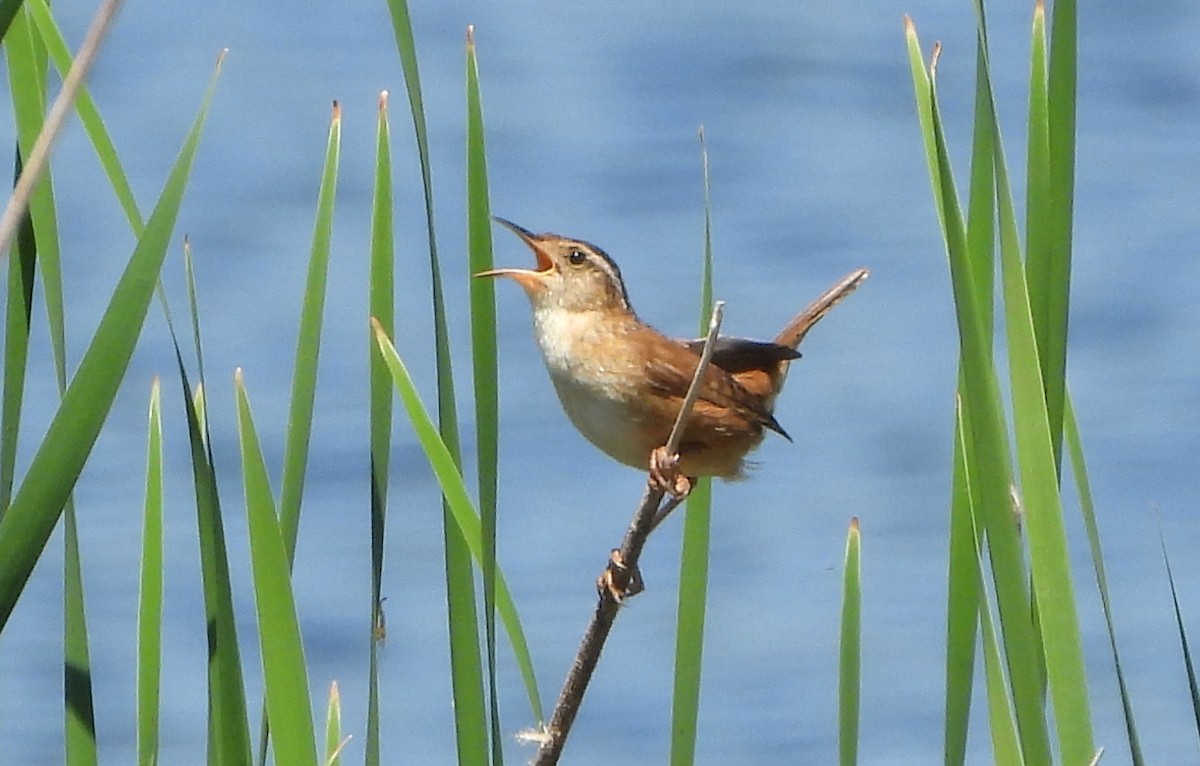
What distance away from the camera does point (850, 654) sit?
7.04ft

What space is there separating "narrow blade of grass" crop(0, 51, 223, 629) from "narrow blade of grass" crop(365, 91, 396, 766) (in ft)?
1.15

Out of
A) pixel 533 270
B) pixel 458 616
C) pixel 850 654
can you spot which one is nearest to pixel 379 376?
pixel 458 616

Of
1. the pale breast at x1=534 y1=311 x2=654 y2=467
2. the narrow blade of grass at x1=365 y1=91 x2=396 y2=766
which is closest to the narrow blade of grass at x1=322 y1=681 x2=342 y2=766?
the narrow blade of grass at x1=365 y1=91 x2=396 y2=766

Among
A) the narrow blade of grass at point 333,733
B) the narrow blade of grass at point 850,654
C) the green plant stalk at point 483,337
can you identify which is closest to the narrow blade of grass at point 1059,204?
the narrow blade of grass at point 850,654

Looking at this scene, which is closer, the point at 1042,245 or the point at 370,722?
the point at 1042,245

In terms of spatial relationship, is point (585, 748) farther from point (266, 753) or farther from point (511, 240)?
point (266, 753)

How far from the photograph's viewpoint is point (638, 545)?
7.12ft

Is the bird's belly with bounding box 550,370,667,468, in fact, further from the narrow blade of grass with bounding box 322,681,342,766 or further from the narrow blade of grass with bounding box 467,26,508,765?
the narrow blade of grass with bounding box 467,26,508,765

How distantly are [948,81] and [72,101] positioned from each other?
8530 mm

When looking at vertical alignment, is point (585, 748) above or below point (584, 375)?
above

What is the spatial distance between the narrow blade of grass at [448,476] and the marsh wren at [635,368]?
60cm

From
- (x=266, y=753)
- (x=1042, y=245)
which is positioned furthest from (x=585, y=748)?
(x=1042, y=245)

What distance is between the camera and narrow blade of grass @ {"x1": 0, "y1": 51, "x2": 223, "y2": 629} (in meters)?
1.73

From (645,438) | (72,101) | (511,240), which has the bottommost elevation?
(72,101)
